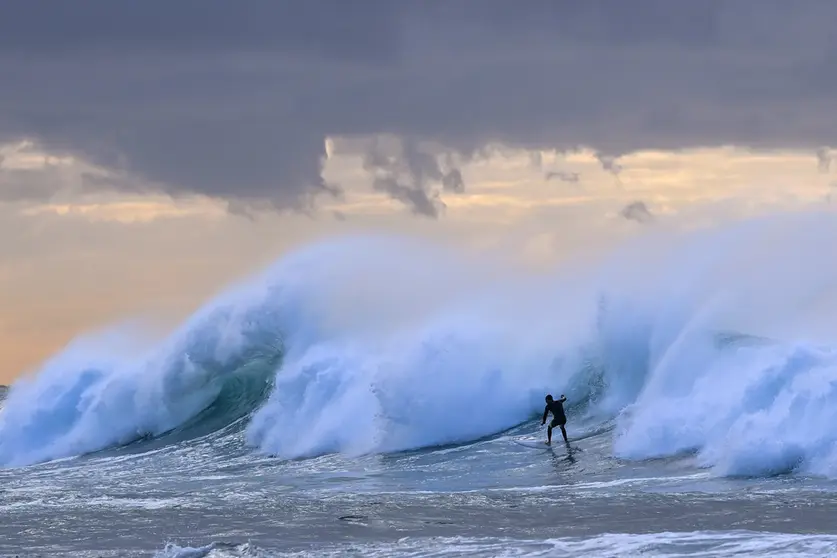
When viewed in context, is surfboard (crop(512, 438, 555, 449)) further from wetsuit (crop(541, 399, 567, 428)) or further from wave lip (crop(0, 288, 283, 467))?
wave lip (crop(0, 288, 283, 467))

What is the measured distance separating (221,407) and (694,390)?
12.1 metres

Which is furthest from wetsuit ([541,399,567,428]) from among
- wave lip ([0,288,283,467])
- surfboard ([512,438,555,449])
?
wave lip ([0,288,283,467])

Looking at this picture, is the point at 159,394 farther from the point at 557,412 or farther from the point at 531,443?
the point at 557,412

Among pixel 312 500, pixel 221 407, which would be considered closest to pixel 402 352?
pixel 221 407

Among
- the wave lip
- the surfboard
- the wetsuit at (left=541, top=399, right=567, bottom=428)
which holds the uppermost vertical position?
the wave lip

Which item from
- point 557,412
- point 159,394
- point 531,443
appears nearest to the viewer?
point 557,412

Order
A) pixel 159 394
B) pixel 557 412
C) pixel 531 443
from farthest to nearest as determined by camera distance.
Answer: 1. pixel 159 394
2. pixel 531 443
3. pixel 557 412

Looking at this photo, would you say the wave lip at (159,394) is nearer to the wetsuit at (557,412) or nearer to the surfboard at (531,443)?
the surfboard at (531,443)

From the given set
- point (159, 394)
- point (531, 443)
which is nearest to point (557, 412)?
point (531, 443)

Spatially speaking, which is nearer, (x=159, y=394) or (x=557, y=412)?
(x=557, y=412)

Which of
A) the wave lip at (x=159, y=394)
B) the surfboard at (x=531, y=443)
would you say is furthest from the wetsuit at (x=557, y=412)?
the wave lip at (x=159, y=394)

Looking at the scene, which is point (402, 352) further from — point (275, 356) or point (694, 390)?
point (694, 390)

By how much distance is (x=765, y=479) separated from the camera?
1761 cm

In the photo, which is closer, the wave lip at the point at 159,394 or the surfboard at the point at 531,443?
the surfboard at the point at 531,443
